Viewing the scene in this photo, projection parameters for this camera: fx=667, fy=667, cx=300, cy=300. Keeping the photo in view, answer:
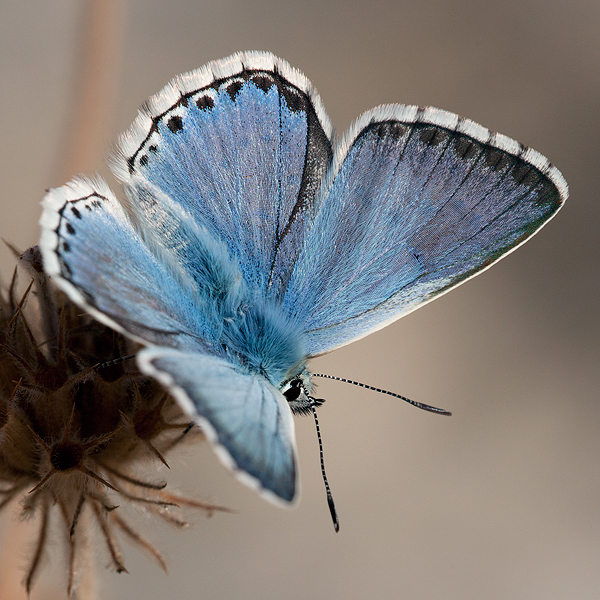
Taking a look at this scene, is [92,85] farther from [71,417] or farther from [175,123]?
[71,417]

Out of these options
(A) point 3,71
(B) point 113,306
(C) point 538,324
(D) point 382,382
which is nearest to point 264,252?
(B) point 113,306

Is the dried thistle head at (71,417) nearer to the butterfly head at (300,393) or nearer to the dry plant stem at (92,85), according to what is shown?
the butterfly head at (300,393)

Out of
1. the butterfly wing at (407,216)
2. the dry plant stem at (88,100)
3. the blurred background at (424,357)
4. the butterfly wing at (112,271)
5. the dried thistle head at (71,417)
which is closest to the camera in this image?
the butterfly wing at (112,271)

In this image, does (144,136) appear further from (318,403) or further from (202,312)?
(318,403)

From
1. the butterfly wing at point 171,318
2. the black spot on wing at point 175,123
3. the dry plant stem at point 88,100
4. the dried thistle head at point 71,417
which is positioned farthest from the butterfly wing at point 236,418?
the dry plant stem at point 88,100

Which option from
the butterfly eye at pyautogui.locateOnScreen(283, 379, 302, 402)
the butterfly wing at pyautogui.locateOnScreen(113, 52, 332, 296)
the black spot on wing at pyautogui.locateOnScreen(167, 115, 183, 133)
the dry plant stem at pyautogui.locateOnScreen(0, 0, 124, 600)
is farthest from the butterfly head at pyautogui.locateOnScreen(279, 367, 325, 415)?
the dry plant stem at pyautogui.locateOnScreen(0, 0, 124, 600)

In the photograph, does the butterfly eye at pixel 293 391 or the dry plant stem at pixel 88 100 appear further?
the dry plant stem at pixel 88 100

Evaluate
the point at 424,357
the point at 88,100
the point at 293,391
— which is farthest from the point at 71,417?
the point at 424,357
